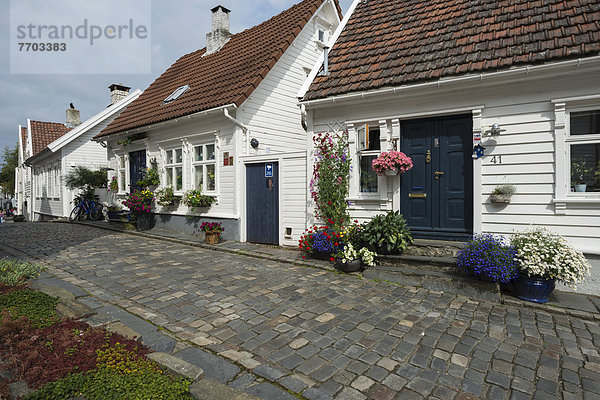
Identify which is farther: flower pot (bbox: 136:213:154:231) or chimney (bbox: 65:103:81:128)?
chimney (bbox: 65:103:81:128)

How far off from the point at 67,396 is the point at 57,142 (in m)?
18.9

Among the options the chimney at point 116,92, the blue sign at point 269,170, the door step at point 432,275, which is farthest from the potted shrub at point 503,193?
the chimney at point 116,92

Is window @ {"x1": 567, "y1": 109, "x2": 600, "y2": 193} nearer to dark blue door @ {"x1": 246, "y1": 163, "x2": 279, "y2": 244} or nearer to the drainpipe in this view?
dark blue door @ {"x1": 246, "y1": 163, "x2": 279, "y2": 244}

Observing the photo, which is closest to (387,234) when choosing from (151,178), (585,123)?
(585,123)

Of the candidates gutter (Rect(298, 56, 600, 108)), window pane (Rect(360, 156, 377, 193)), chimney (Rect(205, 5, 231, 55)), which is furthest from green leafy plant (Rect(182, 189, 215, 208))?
chimney (Rect(205, 5, 231, 55))

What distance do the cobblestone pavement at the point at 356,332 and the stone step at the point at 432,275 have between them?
0.70 feet

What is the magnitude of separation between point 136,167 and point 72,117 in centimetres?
1458

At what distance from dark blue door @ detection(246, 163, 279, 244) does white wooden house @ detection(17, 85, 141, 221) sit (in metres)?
13.8

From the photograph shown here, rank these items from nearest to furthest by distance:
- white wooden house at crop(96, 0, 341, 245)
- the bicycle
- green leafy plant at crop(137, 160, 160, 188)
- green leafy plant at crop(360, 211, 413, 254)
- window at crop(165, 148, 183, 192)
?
1. green leafy plant at crop(360, 211, 413, 254)
2. white wooden house at crop(96, 0, 341, 245)
3. window at crop(165, 148, 183, 192)
4. green leafy plant at crop(137, 160, 160, 188)
5. the bicycle

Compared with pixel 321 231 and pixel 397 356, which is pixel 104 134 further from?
pixel 397 356

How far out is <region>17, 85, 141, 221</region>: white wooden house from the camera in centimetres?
1783

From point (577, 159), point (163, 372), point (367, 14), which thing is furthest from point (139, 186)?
point (577, 159)

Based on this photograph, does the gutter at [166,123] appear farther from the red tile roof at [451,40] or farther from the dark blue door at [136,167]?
the red tile roof at [451,40]

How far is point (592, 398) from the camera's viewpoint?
8.61 feet
